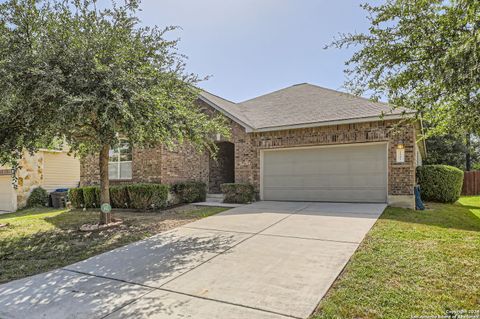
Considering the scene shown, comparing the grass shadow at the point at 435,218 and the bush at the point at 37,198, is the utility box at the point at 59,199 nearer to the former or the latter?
the bush at the point at 37,198

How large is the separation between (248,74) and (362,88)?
27.6 ft

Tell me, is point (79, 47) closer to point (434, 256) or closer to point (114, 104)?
point (114, 104)

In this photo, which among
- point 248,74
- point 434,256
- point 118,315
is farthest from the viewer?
point 248,74

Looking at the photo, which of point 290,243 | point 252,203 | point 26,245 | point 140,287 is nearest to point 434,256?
point 290,243

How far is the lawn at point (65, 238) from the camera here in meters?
5.35

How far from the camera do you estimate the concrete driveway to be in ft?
11.1

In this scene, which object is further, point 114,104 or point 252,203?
point 252,203

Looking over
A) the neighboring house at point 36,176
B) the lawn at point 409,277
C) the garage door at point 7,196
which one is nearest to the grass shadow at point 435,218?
the lawn at point 409,277

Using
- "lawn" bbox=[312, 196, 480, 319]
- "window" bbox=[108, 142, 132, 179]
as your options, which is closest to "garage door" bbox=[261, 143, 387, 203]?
"lawn" bbox=[312, 196, 480, 319]

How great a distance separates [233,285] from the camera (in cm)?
395

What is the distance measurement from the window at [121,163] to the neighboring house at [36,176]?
14.9 feet

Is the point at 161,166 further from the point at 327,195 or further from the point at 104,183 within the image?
the point at 327,195

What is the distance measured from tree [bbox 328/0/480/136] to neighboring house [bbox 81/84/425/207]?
12.1ft

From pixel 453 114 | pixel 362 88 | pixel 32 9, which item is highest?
pixel 32 9
